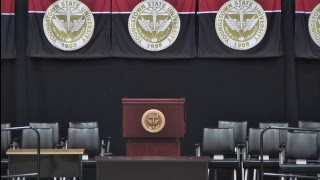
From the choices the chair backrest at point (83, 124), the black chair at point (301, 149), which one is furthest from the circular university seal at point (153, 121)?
the chair backrest at point (83, 124)

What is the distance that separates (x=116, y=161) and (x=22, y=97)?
4931 mm

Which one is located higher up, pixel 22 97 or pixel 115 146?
pixel 22 97

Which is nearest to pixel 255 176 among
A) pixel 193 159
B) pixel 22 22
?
pixel 193 159

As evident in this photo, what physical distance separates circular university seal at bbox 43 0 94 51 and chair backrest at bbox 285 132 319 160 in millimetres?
4225

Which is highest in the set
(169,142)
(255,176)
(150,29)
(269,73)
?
(150,29)

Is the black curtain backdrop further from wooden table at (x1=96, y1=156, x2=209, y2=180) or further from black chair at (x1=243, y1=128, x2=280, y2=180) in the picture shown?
wooden table at (x1=96, y1=156, x2=209, y2=180)

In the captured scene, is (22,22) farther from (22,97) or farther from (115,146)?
(115,146)

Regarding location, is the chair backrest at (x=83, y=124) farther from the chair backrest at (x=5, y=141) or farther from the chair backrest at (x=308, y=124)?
the chair backrest at (x=308, y=124)

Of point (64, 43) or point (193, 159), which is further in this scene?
point (64, 43)

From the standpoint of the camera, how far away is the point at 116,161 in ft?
24.0

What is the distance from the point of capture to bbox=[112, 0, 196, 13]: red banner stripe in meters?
11.5

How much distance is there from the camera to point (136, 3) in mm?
11570

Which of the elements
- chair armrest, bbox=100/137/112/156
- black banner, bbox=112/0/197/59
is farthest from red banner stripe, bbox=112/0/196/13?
chair armrest, bbox=100/137/112/156

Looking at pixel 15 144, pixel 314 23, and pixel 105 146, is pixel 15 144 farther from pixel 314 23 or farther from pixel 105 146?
pixel 314 23
